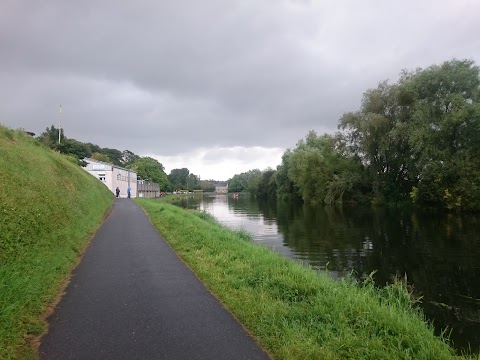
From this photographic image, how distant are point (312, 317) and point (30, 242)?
6272 mm

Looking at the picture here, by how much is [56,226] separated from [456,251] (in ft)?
51.2

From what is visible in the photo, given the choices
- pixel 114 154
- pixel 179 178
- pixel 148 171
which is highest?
pixel 114 154

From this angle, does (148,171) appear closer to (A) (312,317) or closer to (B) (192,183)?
(B) (192,183)

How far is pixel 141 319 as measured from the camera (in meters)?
5.58

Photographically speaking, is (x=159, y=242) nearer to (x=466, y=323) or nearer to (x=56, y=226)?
(x=56, y=226)

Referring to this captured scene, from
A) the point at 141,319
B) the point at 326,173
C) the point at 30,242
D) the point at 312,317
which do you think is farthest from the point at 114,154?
the point at 312,317

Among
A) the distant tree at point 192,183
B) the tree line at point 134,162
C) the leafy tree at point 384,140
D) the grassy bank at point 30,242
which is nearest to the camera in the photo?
the grassy bank at point 30,242

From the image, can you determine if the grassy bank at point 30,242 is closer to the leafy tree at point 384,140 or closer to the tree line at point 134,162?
the leafy tree at point 384,140

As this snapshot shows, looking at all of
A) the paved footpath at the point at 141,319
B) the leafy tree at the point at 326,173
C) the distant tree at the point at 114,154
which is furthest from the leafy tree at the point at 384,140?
the distant tree at the point at 114,154

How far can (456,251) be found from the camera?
15.9 metres

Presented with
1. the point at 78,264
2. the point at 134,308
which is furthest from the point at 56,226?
the point at 134,308

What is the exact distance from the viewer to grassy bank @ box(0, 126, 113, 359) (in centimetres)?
507

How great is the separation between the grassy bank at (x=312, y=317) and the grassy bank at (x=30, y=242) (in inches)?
118

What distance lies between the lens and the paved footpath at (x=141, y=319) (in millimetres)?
4555
